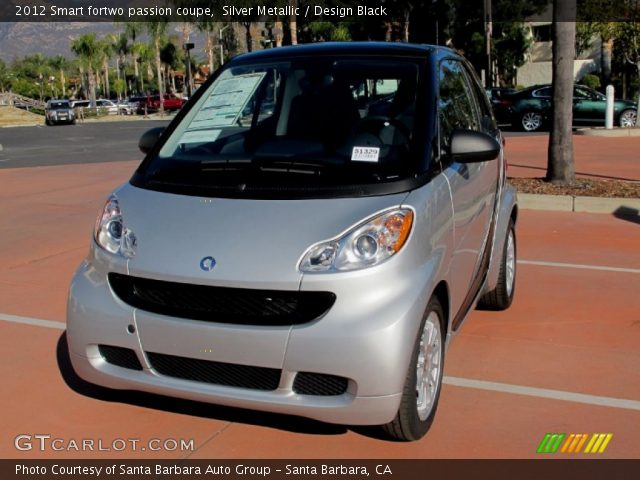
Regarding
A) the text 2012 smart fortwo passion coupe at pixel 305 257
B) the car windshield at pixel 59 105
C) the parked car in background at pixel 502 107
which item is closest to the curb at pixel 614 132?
the parked car in background at pixel 502 107

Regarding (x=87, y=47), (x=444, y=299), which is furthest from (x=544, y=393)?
(x=87, y=47)

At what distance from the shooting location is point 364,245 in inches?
137

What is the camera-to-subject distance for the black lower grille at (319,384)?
3361 millimetres

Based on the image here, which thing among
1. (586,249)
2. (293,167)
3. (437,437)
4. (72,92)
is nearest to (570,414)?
(437,437)

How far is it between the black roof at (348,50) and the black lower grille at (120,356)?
80.6 inches

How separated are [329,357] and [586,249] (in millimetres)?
5528

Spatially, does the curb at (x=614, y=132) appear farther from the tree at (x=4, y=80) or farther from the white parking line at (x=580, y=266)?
the tree at (x=4, y=80)

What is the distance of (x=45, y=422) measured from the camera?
402 cm

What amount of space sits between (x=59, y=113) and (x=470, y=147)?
157 feet

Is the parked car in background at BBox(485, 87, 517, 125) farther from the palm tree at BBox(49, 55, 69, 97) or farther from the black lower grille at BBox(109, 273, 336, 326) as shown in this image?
the palm tree at BBox(49, 55, 69, 97)

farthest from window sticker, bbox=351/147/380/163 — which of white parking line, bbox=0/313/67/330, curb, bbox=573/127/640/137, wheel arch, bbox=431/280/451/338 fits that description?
curb, bbox=573/127/640/137

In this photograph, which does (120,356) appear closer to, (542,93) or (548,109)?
(548,109)

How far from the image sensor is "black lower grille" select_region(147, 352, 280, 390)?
341 centimetres
